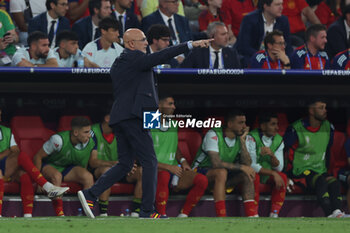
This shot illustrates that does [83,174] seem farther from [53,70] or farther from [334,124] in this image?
[334,124]

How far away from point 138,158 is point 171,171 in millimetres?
1711

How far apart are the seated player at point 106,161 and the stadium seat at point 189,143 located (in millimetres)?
586

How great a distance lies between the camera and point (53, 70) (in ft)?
24.6

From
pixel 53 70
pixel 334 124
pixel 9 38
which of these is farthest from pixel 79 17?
pixel 334 124

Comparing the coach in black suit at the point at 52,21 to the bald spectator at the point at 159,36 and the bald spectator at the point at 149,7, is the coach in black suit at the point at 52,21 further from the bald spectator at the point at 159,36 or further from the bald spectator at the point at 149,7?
the bald spectator at the point at 159,36

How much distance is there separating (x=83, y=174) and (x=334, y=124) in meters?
2.91

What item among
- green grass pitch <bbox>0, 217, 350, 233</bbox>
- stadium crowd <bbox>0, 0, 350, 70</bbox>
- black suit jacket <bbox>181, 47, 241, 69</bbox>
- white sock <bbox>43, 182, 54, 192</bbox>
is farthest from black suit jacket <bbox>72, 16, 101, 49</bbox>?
green grass pitch <bbox>0, 217, 350, 233</bbox>

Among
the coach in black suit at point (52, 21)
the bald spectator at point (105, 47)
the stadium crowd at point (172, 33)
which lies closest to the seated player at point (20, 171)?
the stadium crowd at point (172, 33)

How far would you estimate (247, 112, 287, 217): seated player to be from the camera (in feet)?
27.4

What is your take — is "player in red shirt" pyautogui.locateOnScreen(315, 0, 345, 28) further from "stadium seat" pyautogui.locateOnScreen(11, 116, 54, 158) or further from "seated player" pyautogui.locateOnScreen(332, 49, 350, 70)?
"stadium seat" pyautogui.locateOnScreen(11, 116, 54, 158)

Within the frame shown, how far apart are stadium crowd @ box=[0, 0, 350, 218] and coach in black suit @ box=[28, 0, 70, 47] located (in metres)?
0.01

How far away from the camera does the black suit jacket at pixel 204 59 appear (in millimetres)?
8578

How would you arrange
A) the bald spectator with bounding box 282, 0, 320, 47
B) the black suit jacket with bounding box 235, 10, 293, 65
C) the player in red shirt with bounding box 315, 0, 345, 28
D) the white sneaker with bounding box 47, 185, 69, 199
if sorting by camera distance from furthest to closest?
the player in red shirt with bounding box 315, 0, 345, 28 < the bald spectator with bounding box 282, 0, 320, 47 < the black suit jacket with bounding box 235, 10, 293, 65 < the white sneaker with bounding box 47, 185, 69, 199

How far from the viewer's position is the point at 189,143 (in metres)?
8.41
